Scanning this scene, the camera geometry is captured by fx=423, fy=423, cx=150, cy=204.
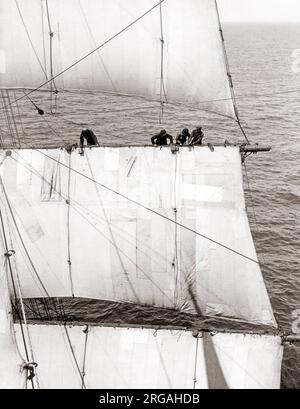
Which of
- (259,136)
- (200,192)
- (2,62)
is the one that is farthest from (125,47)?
(259,136)

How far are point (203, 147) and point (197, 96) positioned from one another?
2.24 m

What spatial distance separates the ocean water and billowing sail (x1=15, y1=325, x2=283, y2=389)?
176 inches

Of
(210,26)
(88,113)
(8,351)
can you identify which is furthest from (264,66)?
(8,351)

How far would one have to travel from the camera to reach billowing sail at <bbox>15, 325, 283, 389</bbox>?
13.8 m

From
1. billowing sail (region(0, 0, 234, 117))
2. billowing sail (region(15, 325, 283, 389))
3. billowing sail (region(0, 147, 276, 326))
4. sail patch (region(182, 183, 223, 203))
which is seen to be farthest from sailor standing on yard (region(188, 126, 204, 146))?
billowing sail (region(15, 325, 283, 389))

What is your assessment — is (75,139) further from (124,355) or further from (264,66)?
(264,66)

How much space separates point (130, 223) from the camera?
1722 centimetres

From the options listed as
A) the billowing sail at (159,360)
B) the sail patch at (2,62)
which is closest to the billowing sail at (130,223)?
the billowing sail at (159,360)

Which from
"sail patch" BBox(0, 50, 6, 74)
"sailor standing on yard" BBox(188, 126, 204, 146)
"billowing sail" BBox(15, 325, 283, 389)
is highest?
"sail patch" BBox(0, 50, 6, 74)

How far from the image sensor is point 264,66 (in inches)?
Answer: 2837

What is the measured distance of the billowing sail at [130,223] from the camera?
1659cm

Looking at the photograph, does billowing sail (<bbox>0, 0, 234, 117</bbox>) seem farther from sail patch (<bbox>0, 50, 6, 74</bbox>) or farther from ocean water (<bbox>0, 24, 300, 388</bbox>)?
Answer: ocean water (<bbox>0, 24, 300, 388</bbox>)

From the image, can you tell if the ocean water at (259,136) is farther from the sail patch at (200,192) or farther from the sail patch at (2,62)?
the sail patch at (2,62)

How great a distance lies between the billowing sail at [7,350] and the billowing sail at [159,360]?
232 inches
